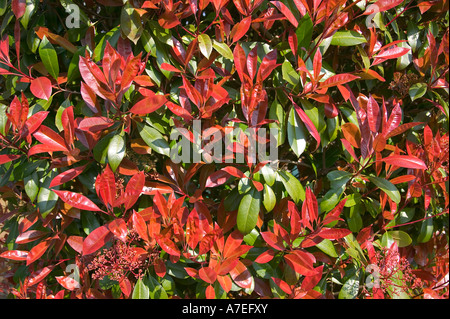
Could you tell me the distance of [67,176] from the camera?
1169 mm

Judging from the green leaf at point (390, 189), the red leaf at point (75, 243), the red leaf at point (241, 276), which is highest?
the green leaf at point (390, 189)

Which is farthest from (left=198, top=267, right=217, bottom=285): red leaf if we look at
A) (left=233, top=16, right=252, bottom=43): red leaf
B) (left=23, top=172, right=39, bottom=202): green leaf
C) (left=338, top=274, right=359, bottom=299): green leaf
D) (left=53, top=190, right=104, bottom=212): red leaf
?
(left=233, top=16, right=252, bottom=43): red leaf

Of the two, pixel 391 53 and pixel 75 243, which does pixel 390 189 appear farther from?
pixel 75 243

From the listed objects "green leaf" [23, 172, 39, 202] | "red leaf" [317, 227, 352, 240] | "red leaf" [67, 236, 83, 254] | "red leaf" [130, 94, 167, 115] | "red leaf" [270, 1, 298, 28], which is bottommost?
"red leaf" [67, 236, 83, 254]

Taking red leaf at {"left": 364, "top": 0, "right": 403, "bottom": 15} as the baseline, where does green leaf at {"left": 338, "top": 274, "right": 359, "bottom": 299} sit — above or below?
below

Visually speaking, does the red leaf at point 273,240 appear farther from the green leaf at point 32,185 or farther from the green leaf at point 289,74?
the green leaf at point 32,185

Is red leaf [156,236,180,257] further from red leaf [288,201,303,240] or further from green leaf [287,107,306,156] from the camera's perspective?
green leaf [287,107,306,156]

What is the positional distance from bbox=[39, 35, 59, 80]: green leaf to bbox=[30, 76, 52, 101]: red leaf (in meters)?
0.05

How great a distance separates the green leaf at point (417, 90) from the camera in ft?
4.36

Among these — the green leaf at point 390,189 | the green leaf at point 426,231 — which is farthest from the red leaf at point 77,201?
the green leaf at point 426,231

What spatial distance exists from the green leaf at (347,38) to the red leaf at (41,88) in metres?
0.91

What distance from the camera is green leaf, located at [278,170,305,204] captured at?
120 centimetres

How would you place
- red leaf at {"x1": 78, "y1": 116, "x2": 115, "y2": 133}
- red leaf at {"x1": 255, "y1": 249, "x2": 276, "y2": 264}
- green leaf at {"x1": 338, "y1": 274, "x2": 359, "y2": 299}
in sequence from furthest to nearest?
green leaf at {"x1": 338, "y1": 274, "x2": 359, "y2": 299} < red leaf at {"x1": 255, "y1": 249, "x2": 276, "y2": 264} < red leaf at {"x1": 78, "y1": 116, "x2": 115, "y2": 133}

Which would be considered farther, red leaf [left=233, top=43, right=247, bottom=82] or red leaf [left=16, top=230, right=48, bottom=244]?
red leaf [left=16, top=230, right=48, bottom=244]
